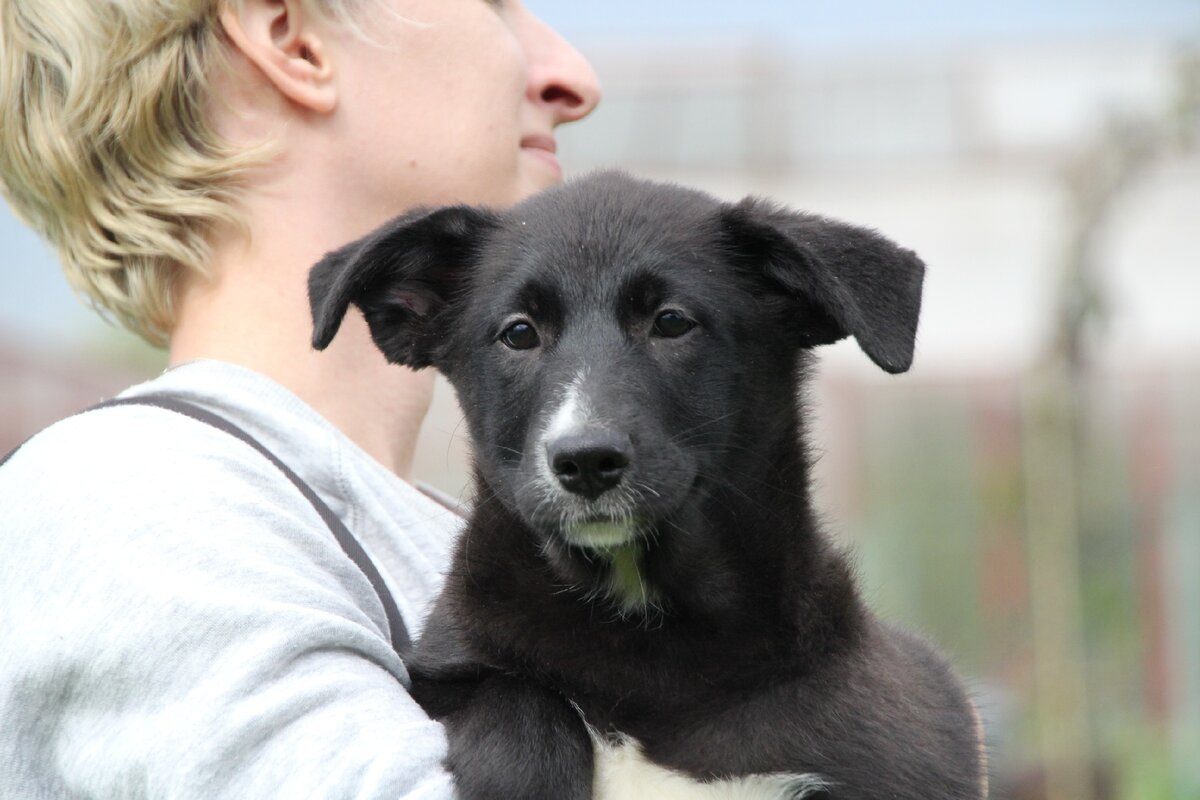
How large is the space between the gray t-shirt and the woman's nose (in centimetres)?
138

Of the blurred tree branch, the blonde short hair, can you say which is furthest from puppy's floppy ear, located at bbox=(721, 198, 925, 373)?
the blurred tree branch

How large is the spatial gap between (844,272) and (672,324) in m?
0.34

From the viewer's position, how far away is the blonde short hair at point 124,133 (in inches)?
109

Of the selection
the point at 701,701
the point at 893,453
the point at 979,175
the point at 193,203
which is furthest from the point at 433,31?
the point at 979,175

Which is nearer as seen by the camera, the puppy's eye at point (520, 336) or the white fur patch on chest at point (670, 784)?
the white fur patch on chest at point (670, 784)

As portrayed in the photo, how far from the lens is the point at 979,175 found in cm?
1630

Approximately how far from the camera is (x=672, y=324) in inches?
103

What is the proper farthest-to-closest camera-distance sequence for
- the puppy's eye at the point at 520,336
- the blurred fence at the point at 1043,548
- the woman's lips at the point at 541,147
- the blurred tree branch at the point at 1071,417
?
the blurred fence at the point at 1043,548 < the blurred tree branch at the point at 1071,417 < the woman's lips at the point at 541,147 < the puppy's eye at the point at 520,336

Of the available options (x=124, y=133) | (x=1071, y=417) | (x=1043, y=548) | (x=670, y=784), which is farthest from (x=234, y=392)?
→ (x=1043, y=548)

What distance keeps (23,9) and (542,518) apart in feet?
4.69

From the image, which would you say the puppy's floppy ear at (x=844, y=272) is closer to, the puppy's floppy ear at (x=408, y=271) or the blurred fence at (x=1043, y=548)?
the puppy's floppy ear at (x=408, y=271)

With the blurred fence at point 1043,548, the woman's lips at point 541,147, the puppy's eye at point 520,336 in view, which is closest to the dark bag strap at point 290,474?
the puppy's eye at point 520,336

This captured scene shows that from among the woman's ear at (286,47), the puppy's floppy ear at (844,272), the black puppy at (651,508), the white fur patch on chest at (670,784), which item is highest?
the woman's ear at (286,47)

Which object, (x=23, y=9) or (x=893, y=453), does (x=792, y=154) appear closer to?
(x=893, y=453)
